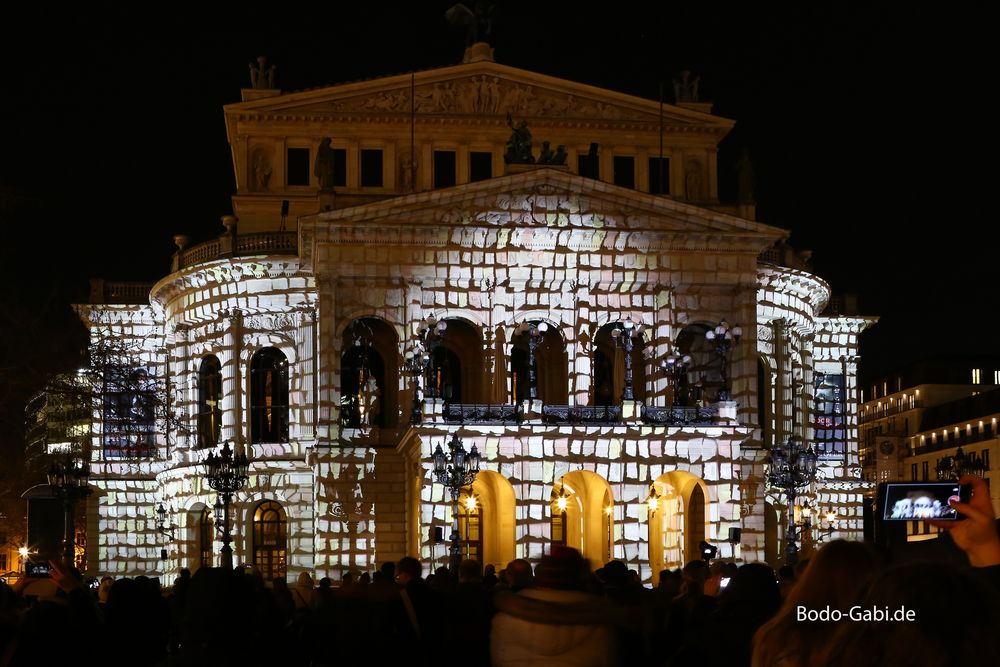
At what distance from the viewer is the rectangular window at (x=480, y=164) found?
62125mm

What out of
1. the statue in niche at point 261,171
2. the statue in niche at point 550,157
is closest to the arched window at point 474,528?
the statue in niche at point 550,157

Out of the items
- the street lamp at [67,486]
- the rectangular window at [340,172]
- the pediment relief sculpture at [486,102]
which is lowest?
the street lamp at [67,486]

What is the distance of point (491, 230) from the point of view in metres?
52.4

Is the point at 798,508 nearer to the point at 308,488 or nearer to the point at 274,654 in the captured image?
the point at 308,488

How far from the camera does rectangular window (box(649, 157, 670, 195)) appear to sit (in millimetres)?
63438

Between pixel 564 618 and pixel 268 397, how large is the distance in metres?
50.7

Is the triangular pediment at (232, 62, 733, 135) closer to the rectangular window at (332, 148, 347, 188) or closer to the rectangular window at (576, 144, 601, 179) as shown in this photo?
the rectangular window at (576, 144, 601, 179)

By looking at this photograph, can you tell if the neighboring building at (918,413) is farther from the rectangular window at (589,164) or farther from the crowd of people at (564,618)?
the crowd of people at (564,618)

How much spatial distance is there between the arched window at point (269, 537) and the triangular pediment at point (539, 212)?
37.3 feet

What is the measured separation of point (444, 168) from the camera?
62188mm

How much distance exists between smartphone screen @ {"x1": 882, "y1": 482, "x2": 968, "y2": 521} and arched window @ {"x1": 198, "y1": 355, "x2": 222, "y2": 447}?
4820cm

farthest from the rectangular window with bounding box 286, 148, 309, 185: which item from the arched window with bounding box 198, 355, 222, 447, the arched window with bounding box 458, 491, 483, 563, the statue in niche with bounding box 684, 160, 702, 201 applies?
the arched window with bounding box 458, 491, 483, 563

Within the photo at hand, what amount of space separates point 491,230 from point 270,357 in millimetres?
10535

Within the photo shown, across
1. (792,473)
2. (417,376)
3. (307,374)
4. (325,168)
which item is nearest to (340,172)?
(325,168)
